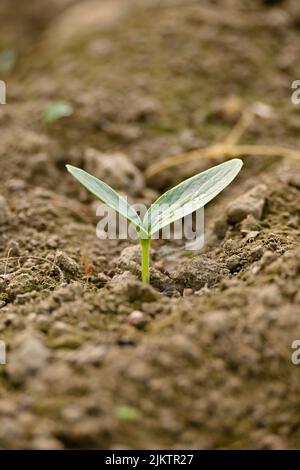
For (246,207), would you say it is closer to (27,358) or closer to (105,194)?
(105,194)

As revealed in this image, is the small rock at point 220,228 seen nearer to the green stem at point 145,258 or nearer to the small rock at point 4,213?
the green stem at point 145,258

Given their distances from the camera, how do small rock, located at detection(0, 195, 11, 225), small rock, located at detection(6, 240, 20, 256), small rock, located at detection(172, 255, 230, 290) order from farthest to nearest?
small rock, located at detection(0, 195, 11, 225) < small rock, located at detection(6, 240, 20, 256) < small rock, located at detection(172, 255, 230, 290)

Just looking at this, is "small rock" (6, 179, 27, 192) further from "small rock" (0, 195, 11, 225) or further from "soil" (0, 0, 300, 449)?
"small rock" (0, 195, 11, 225)

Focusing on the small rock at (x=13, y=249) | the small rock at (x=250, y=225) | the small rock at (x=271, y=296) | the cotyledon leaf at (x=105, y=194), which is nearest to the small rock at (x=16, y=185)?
the small rock at (x=13, y=249)

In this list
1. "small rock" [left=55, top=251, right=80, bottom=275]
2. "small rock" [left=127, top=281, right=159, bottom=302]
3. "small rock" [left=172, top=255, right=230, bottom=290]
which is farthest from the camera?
"small rock" [left=55, top=251, right=80, bottom=275]

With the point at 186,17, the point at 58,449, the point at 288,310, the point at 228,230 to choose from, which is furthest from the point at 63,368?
the point at 186,17

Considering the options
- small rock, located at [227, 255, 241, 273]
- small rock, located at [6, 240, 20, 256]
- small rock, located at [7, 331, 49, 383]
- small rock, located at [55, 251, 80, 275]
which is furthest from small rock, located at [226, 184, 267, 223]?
small rock, located at [7, 331, 49, 383]

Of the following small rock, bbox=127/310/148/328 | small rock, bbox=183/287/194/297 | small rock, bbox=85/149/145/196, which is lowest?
small rock, bbox=127/310/148/328
